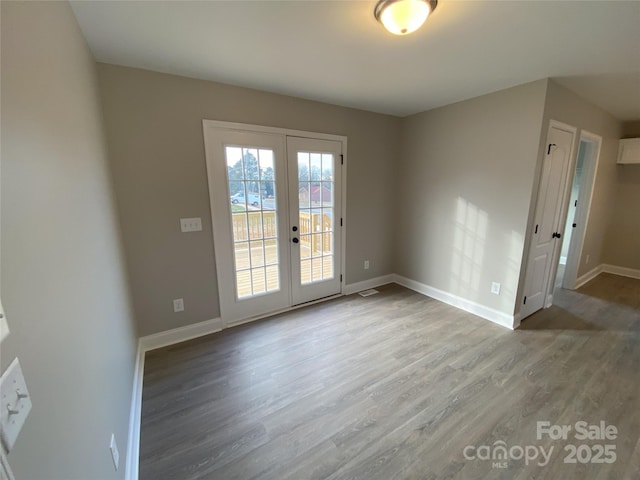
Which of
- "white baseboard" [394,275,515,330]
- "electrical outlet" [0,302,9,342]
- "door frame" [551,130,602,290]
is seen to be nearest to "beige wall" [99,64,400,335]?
"electrical outlet" [0,302,9,342]

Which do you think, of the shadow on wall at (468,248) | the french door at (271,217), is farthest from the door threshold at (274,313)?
the shadow on wall at (468,248)

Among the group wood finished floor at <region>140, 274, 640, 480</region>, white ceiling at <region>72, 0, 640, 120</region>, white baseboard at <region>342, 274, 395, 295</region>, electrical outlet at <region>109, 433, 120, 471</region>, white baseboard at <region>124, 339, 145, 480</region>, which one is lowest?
wood finished floor at <region>140, 274, 640, 480</region>

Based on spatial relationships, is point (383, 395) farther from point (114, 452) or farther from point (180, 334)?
point (180, 334)

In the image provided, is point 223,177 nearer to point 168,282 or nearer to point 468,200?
point 168,282

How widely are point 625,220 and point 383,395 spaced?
512 cm

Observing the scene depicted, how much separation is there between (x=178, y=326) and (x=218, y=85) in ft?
7.65

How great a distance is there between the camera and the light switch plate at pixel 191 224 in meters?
2.47

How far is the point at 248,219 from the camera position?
2.79 meters

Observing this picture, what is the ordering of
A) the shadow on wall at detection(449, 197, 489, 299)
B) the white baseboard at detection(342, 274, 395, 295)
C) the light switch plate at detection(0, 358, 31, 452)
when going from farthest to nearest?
the white baseboard at detection(342, 274, 395, 295) < the shadow on wall at detection(449, 197, 489, 299) < the light switch plate at detection(0, 358, 31, 452)

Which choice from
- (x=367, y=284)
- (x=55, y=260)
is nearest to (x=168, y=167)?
(x=55, y=260)

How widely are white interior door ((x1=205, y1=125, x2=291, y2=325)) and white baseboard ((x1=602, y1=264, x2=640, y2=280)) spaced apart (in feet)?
17.7

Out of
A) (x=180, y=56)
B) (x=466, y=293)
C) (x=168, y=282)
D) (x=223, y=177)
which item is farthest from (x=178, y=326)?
(x=466, y=293)

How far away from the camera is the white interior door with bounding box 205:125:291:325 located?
2.58 m

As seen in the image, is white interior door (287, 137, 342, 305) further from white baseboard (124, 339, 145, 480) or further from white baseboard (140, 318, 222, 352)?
white baseboard (124, 339, 145, 480)
